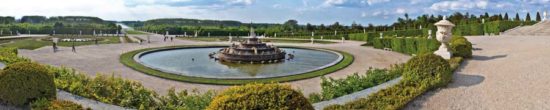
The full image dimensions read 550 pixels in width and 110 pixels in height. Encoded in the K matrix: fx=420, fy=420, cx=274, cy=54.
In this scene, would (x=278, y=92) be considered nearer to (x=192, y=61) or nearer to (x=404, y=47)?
(x=192, y=61)

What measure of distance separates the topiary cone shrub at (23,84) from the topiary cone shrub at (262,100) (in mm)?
4878

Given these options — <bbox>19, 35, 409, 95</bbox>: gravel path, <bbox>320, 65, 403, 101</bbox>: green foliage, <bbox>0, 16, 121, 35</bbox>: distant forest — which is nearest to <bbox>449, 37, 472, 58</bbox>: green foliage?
<bbox>19, 35, 409, 95</bbox>: gravel path

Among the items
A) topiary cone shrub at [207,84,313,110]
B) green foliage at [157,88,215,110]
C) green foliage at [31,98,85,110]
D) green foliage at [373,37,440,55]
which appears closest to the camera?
topiary cone shrub at [207,84,313,110]

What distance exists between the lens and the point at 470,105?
312 inches

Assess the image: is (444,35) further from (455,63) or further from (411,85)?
(411,85)

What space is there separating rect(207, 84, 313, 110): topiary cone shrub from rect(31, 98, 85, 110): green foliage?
3736 millimetres

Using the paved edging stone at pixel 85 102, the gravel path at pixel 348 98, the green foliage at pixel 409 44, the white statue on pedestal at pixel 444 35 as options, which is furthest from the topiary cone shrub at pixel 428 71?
the green foliage at pixel 409 44

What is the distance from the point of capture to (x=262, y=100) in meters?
5.85

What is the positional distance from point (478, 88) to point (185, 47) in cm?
2760

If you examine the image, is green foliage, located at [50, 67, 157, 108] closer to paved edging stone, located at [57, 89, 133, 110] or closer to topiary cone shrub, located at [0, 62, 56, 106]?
paved edging stone, located at [57, 89, 133, 110]

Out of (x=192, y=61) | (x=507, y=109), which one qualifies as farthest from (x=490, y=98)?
(x=192, y=61)

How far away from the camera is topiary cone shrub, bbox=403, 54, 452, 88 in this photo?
30.9 ft

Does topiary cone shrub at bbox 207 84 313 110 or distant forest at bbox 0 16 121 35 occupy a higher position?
distant forest at bbox 0 16 121 35

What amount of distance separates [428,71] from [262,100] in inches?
210
